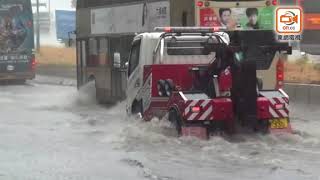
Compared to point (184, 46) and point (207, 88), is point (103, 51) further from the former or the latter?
point (207, 88)

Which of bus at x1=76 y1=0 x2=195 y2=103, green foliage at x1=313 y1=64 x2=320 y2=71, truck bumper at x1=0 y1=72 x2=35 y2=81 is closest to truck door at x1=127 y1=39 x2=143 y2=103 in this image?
bus at x1=76 y1=0 x2=195 y2=103

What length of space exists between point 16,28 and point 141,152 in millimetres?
A: 24932

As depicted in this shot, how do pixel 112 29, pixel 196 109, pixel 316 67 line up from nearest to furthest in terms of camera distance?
pixel 196 109, pixel 112 29, pixel 316 67

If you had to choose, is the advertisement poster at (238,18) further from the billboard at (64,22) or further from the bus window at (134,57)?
the billboard at (64,22)

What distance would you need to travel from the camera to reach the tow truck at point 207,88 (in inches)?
491

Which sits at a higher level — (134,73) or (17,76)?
(134,73)

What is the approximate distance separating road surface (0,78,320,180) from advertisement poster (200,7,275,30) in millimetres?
2548

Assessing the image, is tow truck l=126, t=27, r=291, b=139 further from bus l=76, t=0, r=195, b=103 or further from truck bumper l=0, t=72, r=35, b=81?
truck bumper l=0, t=72, r=35, b=81

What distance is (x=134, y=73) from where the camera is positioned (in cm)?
1520

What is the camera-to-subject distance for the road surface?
31.8ft

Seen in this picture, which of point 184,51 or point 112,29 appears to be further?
point 112,29

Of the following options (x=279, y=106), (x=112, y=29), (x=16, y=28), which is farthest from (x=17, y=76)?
(x=279, y=106)

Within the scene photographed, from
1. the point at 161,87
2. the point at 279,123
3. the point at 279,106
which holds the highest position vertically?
the point at 161,87

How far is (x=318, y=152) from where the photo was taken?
11.7 meters
